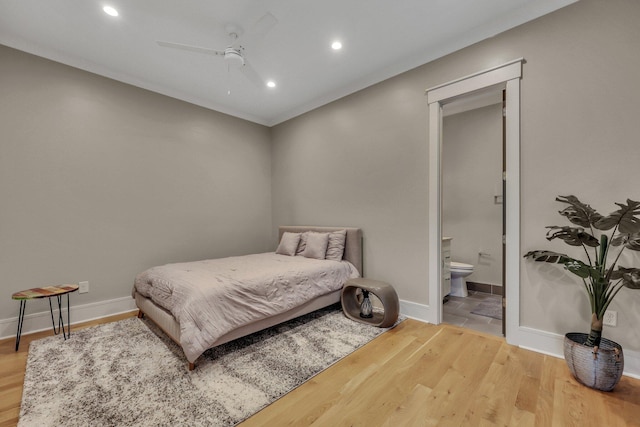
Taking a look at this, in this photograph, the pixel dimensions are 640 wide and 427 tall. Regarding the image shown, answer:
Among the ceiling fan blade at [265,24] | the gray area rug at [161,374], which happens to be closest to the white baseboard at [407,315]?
the gray area rug at [161,374]

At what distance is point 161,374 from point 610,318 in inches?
133

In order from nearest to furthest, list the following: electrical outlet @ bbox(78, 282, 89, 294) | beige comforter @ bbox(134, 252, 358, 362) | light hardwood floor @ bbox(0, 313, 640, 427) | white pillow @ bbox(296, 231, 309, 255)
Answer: light hardwood floor @ bbox(0, 313, 640, 427) → beige comforter @ bbox(134, 252, 358, 362) → electrical outlet @ bbox(78, 282, 89, 294) → white pillow @ bbox(296, 231, 309, 255)

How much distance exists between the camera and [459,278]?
13.5ft

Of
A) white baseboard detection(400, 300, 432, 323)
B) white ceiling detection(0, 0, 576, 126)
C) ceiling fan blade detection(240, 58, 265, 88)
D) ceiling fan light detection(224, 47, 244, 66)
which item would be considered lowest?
white baseboard detection(400, 300, 432, 323)

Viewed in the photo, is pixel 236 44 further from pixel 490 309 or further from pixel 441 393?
pixel 490 309

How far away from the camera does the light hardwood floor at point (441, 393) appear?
1598 mm

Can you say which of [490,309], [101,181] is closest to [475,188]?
[490,309]

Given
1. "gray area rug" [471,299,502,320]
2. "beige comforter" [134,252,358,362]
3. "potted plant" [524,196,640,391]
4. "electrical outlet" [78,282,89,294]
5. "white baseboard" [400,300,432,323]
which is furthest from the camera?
"gray area rug" [471,299,502,320]

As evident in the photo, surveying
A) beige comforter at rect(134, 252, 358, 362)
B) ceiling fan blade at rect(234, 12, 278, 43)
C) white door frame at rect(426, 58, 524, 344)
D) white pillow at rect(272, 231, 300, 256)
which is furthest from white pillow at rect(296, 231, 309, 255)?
ceiling fan blade at rect(234, 12, 278, 43)

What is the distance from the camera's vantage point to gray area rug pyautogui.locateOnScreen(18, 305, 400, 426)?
164 centimetres

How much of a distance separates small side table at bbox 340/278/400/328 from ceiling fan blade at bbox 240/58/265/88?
9.06ft

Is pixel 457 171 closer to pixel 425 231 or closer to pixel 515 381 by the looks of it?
pixel 425 231

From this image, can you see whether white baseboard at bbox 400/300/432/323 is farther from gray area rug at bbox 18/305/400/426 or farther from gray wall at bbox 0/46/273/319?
gray wall at bbox 0/46/273/319

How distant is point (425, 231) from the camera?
303cm
